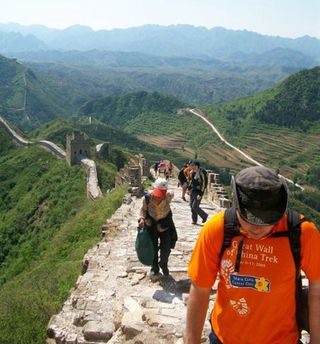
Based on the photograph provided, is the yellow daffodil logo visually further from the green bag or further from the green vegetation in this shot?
the green vegetation

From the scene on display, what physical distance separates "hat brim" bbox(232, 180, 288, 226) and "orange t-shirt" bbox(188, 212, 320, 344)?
0.20m

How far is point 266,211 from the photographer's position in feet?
11.6

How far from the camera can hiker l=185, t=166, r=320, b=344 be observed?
3.58 m

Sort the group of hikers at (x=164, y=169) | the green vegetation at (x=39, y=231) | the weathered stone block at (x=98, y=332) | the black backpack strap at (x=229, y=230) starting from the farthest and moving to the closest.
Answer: the group of hikers at (x=164, y=169) < the green vegetation at (x=39, y=231) < the weathered stone block at (x=98, y=332) < the black backpack strap at (x=229, y=230)

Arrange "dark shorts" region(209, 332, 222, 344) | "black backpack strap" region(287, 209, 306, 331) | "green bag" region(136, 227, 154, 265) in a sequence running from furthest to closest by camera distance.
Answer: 1. "green bag" region(136, 227, 154, 265)
2. "dark shorts" region(209, 332, 222, 344)
3. "black backpack strap" region(287, 209, 306, 331)

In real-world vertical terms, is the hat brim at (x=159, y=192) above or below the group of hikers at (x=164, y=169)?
above

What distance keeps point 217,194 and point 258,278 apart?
648 inches

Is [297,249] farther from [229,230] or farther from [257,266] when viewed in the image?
[229,230]

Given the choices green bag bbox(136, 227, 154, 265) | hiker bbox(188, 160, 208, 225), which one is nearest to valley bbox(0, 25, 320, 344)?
hiker bbox(188, 160, 208, 225)

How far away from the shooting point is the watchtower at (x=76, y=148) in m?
45.8

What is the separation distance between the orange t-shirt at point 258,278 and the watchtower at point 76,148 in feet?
140

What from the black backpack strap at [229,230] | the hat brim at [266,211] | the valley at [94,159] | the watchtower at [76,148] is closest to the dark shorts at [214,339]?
the black backpack strap at [229,230]

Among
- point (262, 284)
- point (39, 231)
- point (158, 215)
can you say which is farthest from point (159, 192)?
point (39, 231)

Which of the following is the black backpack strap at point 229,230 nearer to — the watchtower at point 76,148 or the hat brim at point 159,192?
the hat brim at point 159,192
